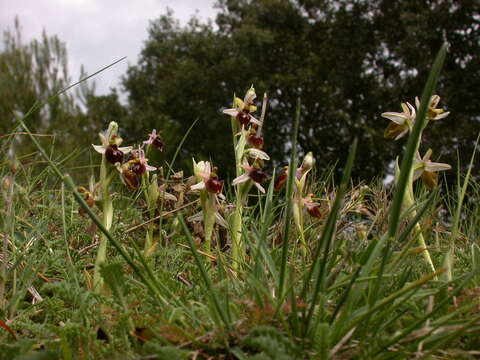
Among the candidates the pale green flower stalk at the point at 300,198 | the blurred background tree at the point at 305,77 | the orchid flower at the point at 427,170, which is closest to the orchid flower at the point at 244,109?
the pale green flower stalk at the point at 300,198

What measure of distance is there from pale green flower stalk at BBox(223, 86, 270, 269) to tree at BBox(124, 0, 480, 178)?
12381mm

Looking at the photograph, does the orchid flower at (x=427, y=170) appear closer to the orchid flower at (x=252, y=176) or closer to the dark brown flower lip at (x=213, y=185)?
the orchid flower at (x=252, y=176)

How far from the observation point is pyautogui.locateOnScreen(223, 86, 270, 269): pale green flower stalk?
1673mm

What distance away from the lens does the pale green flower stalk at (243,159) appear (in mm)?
1673

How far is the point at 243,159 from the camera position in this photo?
187 centimetres

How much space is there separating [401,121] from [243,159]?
1.87 ft

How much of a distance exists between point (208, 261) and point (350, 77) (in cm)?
1539

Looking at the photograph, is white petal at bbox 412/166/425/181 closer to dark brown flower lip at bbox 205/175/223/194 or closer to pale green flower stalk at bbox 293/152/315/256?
pale green flower stalk at bbox 293/152/315/256

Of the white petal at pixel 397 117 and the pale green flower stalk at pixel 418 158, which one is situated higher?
the white petal at pixel 397 117

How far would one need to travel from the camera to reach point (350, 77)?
16219mm

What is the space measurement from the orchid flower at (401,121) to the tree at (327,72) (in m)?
12.4

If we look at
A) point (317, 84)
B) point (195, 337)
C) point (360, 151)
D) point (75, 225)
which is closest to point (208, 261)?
point (195, 337)

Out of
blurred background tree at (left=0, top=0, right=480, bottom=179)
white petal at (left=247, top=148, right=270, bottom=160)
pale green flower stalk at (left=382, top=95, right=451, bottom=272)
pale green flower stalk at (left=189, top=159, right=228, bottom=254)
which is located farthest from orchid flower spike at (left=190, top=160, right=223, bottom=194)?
blurred background tree at (left=0, top=0, right=480, bottom=179)

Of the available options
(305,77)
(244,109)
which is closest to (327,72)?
(305,77)
